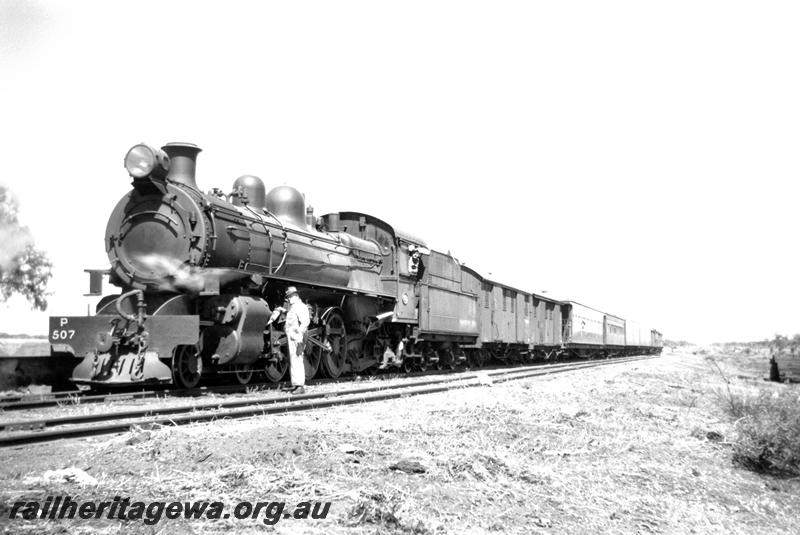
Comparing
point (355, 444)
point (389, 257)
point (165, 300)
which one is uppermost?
point (389, 257)

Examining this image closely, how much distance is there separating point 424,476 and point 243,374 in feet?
23.0

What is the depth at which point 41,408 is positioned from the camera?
7.88 meters

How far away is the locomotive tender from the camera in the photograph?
8.85 m

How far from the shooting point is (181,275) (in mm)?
9539

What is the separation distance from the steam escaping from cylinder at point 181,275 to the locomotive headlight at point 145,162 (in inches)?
47.8

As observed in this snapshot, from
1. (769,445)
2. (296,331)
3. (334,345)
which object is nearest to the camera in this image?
(769,445)

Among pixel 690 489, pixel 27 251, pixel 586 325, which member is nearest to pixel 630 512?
pixel 690 489

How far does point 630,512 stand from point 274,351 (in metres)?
7.30

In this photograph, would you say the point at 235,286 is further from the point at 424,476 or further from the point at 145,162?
the point at 424,476

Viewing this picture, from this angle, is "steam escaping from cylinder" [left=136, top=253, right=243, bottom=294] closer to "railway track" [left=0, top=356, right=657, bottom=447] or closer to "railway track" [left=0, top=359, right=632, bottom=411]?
"railway track" [left=0, top=359, right=632, bottom=411]

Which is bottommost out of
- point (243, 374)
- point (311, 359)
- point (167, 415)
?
point (167, 415)

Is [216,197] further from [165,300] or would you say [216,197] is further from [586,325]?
[586,325]

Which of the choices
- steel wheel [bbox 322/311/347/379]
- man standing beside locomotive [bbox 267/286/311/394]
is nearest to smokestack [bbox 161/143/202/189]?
man standing beside locomotive [bbox 267/286/311/394]

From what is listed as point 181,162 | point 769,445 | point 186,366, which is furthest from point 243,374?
point 769,445
